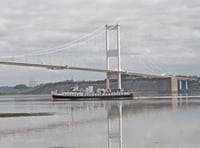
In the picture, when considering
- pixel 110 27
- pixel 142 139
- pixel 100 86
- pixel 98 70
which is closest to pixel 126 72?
pixel 98 70

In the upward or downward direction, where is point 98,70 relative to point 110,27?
downward

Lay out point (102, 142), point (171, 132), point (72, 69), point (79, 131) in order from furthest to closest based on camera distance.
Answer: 1. point (72, 69)
2. point (79, 131)
3. point (171, 132)
4. point (102, 142)

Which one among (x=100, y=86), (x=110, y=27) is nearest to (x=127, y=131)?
(x=110, y=27)

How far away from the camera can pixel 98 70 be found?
69500mm

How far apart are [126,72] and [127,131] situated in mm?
50158

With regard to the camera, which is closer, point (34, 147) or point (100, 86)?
point (34, 147)

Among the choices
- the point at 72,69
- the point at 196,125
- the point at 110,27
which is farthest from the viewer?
the point at 110,27

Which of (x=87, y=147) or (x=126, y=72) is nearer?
(x=87, y=147)

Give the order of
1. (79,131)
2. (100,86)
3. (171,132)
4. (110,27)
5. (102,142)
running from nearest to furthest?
(102,142), (171,132), (79,131), (110,27), (100,86)

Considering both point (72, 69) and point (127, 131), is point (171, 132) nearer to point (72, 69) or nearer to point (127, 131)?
point (127, 131)

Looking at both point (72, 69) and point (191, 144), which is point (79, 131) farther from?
point (72, 69)

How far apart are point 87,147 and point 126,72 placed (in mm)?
55395

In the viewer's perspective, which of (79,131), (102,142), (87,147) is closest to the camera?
(87,147)

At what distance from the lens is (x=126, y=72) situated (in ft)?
237
